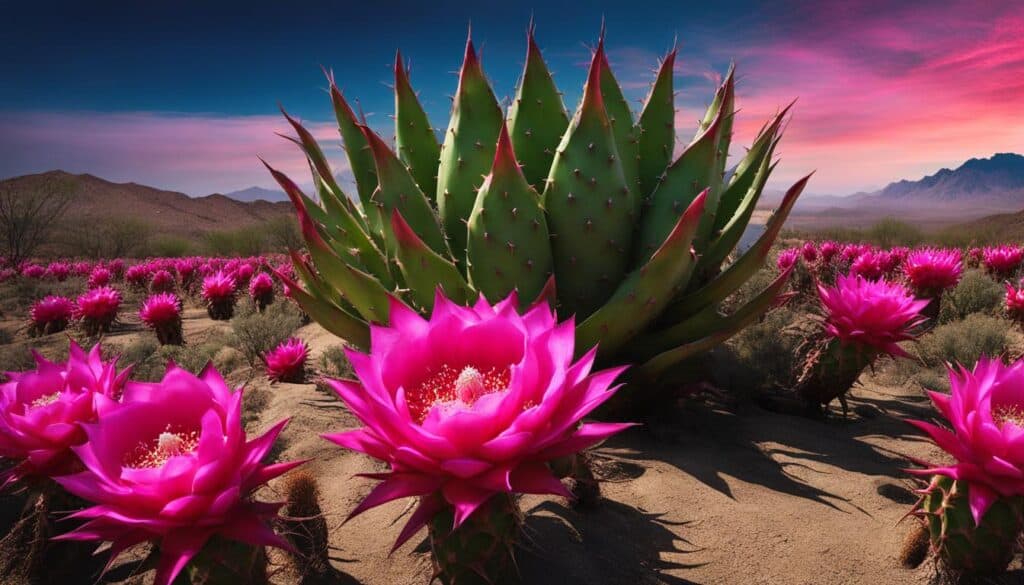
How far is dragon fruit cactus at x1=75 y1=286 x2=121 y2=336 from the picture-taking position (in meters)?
5.23

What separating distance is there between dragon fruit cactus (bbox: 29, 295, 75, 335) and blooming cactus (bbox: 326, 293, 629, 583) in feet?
19.1

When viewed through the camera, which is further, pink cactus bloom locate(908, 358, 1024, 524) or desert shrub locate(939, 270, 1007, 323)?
desert shrub locate(939, 270, 1007, 323)

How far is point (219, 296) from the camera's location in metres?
6.29

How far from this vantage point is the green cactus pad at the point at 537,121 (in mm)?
2332

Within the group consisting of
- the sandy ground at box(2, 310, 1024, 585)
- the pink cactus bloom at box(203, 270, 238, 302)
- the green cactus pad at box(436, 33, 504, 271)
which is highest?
the green cactus pad at box(436, 33, 504, 271)

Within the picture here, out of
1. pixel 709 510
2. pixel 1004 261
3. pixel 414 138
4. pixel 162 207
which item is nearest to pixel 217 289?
pixel 414 138

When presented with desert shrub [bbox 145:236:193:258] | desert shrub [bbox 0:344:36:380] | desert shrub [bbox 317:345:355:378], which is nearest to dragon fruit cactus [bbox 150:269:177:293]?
desert shrub [bbox 0:344:36:380]

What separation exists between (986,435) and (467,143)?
188 cm

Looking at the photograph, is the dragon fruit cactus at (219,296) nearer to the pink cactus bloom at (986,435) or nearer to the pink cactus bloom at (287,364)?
the pink cactus bloom at (287,364)

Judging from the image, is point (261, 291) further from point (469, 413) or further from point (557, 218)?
point (469, 413)

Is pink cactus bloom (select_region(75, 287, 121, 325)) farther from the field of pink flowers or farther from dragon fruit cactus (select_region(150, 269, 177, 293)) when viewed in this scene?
the field of pink flowers

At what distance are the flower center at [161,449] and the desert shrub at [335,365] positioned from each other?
204cm

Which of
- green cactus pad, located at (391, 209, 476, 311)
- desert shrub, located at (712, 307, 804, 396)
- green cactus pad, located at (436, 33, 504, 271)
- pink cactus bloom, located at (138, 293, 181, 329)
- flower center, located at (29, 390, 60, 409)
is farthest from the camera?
pink cactus bloom, located at (138, 293, 181, 329)

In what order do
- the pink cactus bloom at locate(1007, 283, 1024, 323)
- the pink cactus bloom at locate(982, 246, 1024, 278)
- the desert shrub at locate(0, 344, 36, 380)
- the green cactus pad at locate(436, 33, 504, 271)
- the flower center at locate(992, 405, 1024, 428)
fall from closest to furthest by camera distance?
the flower center at locate(992, 405, 1024, 428), the green cactus pad at locate(436, 33, 504, 271), the pink cactus bloom at locate(1007, 283, 1024, 323), the desert shrub at locate(0, 344, 36, 380), the pink cactus bloom at locate(982, 246, 1024, 278)
